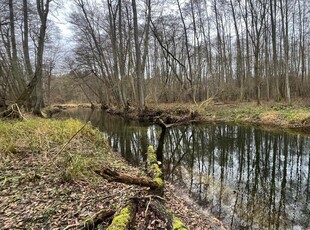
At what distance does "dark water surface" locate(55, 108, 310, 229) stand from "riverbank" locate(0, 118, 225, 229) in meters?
0.69

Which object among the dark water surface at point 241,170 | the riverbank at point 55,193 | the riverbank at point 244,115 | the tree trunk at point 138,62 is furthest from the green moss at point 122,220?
the tree trunk at point 138,62

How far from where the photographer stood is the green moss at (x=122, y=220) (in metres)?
2.74

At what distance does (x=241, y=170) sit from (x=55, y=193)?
517cm

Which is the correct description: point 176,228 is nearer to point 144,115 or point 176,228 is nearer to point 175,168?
point 175,168

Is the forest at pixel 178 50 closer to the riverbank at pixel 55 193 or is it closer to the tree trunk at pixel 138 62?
the tree trunk at pixel 138 62

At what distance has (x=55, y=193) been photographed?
4.01 meters

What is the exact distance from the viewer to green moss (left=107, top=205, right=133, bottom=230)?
8.98 ft

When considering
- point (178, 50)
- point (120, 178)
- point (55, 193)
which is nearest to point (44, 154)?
point (55, 193)

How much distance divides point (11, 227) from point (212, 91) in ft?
88.0

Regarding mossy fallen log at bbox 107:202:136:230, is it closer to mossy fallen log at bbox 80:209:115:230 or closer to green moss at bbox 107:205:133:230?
green moss at bbox 107:205:133:230

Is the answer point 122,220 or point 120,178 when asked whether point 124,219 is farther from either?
point 120,178

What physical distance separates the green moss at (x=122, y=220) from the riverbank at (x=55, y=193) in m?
0.29

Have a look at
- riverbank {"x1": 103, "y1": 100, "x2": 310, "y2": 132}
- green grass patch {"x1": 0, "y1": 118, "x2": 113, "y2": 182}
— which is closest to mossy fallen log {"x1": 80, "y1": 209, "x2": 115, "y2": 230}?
green grass patch {"x1": 0, "y1": 118, "x2": 113, "y2": 182}

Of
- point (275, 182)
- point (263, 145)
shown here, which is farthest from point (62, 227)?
point (263, 145)
